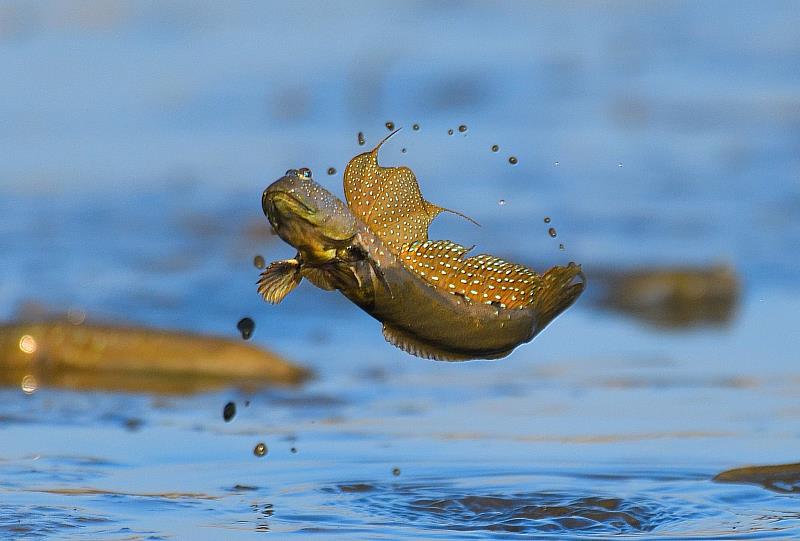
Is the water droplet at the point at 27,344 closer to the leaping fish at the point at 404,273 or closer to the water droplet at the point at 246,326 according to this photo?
the water droplet at the point at 246,326

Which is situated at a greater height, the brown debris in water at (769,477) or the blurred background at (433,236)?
the blurred background at (433,236)

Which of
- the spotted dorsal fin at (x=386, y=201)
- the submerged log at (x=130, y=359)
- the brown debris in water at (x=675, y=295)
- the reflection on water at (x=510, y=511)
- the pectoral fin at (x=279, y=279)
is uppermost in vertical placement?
the brown debris in water at (x=675, y=295)

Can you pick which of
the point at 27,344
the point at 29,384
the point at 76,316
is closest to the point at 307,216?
the point at 29,384

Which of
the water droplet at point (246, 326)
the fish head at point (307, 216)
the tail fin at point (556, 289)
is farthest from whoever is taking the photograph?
the water droplet at point (246, 326)

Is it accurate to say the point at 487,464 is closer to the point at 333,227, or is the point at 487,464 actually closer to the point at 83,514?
the point at 83,514

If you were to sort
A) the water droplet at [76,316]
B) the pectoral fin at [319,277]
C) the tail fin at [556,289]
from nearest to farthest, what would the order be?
the pectoral fin at [319,277] → the tail fin at [556,289] → the water droplet at [76,316]

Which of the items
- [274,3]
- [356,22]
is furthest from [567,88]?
[274,3]

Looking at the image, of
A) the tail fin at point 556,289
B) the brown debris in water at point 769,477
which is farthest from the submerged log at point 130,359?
the tail fin at point 556,289
